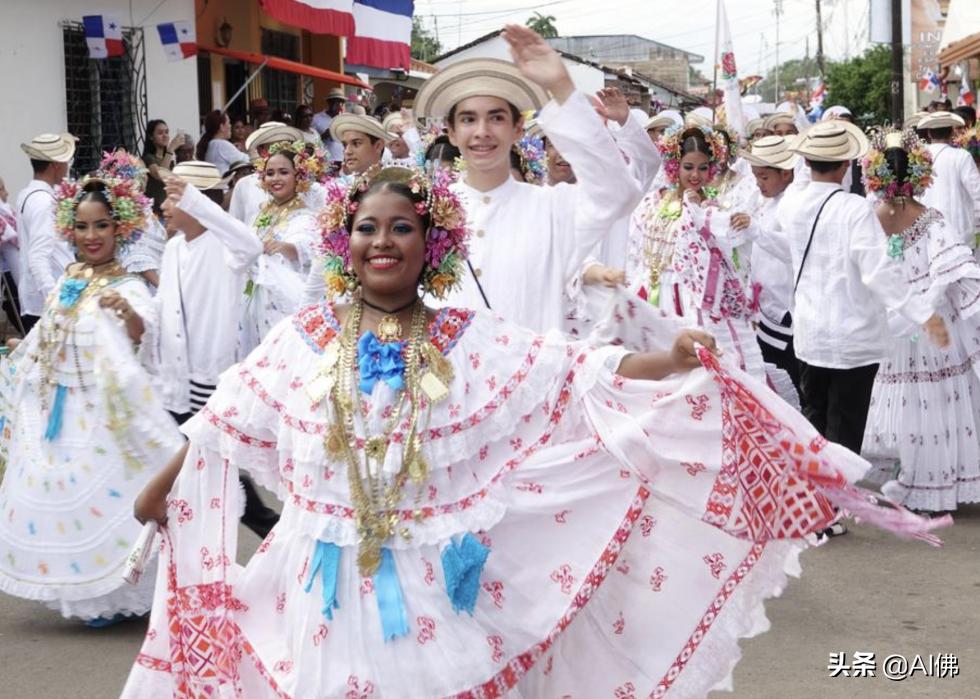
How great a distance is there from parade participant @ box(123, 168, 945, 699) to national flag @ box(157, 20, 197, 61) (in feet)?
47.0

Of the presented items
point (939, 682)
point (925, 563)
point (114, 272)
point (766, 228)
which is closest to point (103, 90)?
point (766, 228)

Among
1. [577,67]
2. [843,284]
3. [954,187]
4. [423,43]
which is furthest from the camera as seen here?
[423,43]

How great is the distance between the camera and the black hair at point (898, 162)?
8.40 meters

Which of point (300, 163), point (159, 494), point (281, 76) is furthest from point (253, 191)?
point (281, 76)

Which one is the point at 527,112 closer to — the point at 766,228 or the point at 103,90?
the point at 766,228

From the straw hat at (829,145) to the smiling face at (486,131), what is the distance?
3500 mm

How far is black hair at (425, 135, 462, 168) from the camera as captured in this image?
8.02 m

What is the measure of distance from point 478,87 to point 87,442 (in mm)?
2646

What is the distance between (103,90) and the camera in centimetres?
1747

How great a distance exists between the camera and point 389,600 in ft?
13.0

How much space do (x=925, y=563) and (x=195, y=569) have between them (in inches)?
172

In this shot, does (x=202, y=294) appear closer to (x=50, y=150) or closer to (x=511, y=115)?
(x=511, y=115)

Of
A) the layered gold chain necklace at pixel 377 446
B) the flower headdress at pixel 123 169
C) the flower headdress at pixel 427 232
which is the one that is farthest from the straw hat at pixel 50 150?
the layered gold chain necklace at pixel 377 446

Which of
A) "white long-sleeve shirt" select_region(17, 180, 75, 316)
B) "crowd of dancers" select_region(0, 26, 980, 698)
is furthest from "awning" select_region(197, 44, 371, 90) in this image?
"crowd of dancers" select_region(0, 26, 980, 698)
